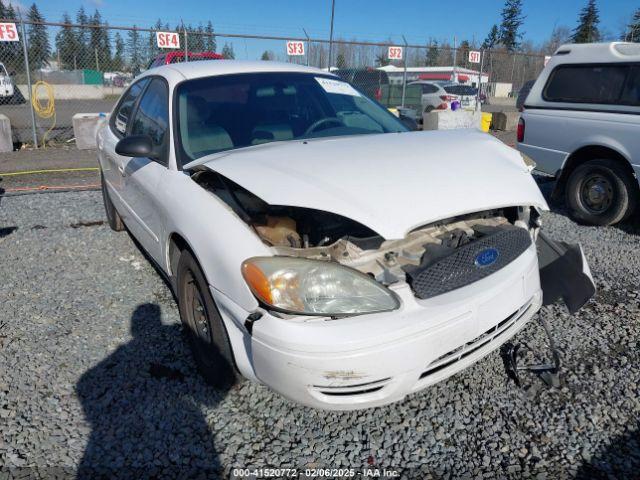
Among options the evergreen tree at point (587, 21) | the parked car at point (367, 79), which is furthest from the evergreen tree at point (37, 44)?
the evergreen tree at point (587, 21)

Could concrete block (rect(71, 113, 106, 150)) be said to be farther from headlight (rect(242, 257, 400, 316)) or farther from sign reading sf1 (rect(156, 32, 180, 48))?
headlight (rect(242, 257, 400, 316))

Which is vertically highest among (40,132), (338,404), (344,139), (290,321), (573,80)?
(573,80)

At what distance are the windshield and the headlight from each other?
1.24 metres

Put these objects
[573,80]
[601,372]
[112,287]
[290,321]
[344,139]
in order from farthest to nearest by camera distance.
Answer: [573,80], [112,287], [344,139], [601,372], [290,321]

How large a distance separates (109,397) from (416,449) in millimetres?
1601

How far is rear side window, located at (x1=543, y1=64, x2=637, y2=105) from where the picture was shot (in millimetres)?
5469

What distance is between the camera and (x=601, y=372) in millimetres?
2875

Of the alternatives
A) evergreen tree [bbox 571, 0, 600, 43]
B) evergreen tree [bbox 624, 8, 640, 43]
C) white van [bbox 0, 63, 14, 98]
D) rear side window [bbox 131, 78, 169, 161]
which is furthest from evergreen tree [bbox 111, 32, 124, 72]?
evergreen tree [bbox 571, 0, 600, 43]

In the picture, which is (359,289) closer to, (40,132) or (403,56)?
(40,132)

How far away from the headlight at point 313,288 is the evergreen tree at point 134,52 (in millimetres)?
12225

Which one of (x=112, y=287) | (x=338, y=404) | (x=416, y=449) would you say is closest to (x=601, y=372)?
(x=416, y=449)

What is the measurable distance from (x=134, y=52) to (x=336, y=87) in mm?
11677

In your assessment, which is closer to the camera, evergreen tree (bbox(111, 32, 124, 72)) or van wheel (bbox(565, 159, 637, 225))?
van wheel (bbox(565, 159, 637, 225))

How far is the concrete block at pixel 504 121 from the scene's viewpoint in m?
14.9
